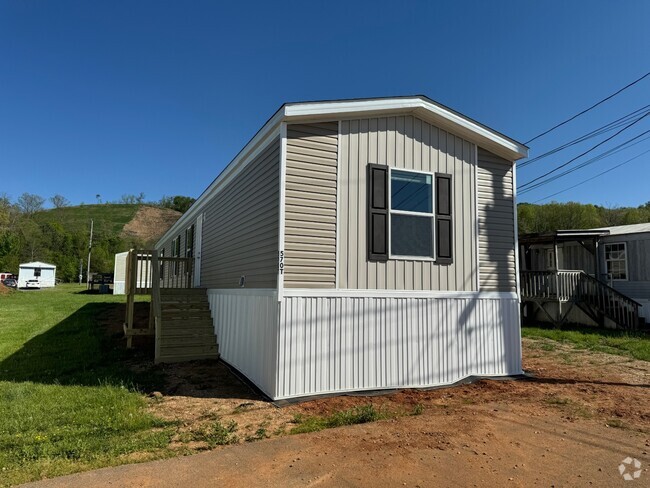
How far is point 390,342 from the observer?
20.2 feet

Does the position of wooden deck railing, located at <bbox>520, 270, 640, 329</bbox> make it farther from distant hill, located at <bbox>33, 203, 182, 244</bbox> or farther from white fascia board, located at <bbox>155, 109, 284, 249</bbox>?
distant hill, located at <bbox>33, 203, 182, 244</bbox>

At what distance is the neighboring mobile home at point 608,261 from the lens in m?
13.8

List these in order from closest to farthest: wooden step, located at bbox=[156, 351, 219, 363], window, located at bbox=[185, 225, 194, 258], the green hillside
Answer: wooden step, located at bbox=[156, 351, 219, 363] → window, located at bbox=[185, 225, 194, 258] → the green hillside

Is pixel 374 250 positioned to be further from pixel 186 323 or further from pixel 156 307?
pixel 156 307

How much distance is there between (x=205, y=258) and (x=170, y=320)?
6.75ft

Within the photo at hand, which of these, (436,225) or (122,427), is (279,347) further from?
(436,225)

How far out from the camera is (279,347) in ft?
18.0

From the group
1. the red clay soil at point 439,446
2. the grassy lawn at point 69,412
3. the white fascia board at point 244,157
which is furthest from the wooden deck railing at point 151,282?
the red clay soil at point 439,446

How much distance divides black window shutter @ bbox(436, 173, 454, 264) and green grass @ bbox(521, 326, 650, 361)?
489 centimetres

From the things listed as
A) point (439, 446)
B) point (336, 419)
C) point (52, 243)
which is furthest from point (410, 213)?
point (52, 243)

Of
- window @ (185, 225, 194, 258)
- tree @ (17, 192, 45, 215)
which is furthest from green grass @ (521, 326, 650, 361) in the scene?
tree @ (17, 192, 45, 215)

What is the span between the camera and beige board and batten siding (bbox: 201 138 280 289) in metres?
6.04

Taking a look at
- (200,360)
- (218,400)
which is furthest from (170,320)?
(218,400)

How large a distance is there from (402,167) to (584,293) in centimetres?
1071
